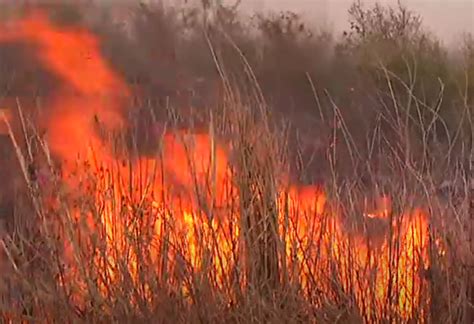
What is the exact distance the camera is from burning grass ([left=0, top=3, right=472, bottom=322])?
272cm

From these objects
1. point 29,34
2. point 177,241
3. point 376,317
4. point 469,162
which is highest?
point 29,34

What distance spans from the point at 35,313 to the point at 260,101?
819 mm

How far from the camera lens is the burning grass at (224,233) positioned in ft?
8.93

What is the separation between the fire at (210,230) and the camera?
2727mm

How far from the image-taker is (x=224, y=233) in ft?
9.04

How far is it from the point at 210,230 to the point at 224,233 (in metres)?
0.04

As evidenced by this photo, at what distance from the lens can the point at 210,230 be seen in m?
2.73

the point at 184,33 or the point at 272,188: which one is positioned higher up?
the point at 184,33

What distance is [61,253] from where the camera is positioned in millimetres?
2809

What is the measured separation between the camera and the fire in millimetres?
2727

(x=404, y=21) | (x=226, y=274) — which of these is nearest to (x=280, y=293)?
(x=226, y=274)

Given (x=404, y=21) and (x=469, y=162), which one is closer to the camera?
(x=469, y=162)

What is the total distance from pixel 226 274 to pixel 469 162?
69 cm

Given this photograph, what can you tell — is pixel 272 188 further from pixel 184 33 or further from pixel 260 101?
pixel 184 33
